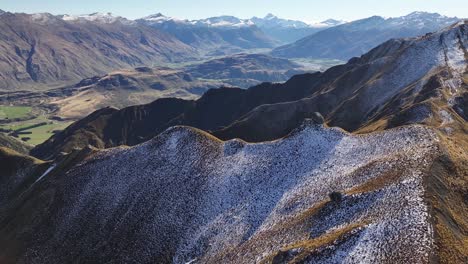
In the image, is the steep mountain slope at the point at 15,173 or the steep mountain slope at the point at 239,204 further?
the steep mountain slope at the point at 15,173

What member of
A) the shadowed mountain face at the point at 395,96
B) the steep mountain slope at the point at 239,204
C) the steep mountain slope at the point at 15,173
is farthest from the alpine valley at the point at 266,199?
the steep mountain slope at the point at 15,173

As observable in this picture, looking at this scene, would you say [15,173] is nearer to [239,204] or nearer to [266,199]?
[239,204]

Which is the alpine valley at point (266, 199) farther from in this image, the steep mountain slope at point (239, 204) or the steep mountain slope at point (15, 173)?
the steep mountain slope at point (15, 173)

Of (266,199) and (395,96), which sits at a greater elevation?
(266,199)

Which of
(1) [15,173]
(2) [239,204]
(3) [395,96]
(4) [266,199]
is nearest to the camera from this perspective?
(4) [266,199]

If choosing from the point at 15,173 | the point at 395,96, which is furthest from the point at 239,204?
the point at 15,173

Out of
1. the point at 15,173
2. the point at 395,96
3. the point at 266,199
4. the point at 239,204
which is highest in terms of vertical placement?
the point at 266,199

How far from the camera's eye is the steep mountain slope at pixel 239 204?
4809cm

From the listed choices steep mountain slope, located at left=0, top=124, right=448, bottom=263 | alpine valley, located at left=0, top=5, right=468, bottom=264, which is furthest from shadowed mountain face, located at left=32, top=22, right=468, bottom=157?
steep mountain slope, located at left=0, top=124, right=448, bottom=263

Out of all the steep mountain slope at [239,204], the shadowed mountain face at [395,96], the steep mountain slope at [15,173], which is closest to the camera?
the steep mountain slope at [239,204]

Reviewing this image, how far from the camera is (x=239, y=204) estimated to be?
71250 mm

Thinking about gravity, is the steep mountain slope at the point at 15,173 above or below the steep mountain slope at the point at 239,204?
below

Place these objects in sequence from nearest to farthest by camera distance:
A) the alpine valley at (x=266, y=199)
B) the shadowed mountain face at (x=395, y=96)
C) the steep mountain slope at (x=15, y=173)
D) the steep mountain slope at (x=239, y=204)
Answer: the alpine valley at (x=266, y=199) < the steep mountain slope at (x=239, y=204) < the shadowed mountain face at (x=395, y=96) < the steep mountain slope at (x=15, y=173)

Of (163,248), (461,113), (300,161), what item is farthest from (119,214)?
(461,113)
